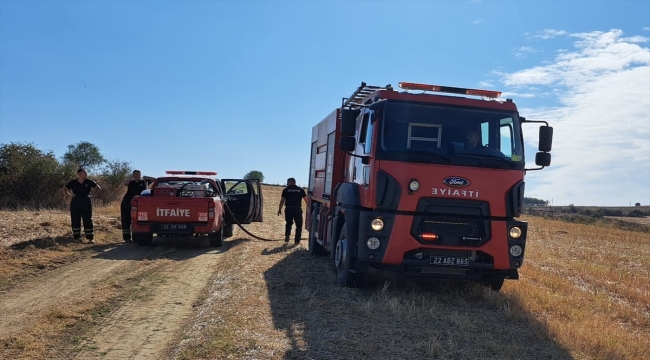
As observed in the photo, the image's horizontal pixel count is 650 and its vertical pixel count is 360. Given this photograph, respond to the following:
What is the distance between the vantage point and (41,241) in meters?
12.2

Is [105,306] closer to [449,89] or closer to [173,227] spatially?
[449,89]

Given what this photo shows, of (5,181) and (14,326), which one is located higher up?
(5,181)

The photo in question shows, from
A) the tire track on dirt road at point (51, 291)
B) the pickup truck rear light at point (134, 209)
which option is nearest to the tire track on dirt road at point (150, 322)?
the tire track on dirt road at point (51, 291)

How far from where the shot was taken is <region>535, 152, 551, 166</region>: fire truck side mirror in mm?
7926

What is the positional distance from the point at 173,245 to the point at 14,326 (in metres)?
7.60

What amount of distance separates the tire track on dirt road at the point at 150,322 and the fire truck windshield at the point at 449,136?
336 centimetres

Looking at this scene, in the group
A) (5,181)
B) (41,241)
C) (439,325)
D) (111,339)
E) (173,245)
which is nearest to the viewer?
(111,339)

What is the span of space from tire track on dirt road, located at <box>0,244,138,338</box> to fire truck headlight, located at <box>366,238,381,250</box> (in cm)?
393

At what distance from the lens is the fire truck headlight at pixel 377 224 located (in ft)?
24.3

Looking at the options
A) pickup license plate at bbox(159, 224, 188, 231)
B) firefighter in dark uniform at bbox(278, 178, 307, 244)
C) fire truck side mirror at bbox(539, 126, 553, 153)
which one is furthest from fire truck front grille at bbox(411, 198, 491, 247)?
firefighter in dark uniform at bbox(278, 178, 307, 244)

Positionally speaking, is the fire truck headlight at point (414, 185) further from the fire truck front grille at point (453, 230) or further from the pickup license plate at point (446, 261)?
the pickup license plate at point (446, 261)

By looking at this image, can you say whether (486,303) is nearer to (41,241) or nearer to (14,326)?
(14,326)

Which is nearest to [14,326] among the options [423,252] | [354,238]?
[354,238]

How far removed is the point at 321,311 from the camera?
6.85 m
